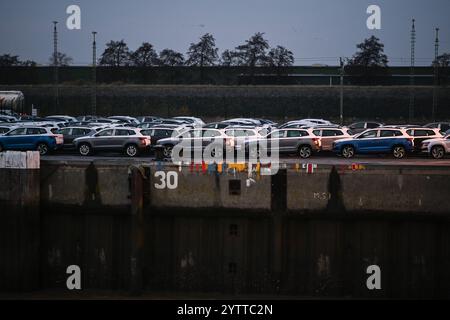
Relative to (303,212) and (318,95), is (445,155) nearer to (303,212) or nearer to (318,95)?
(303,212)

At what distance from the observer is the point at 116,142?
1281 inches

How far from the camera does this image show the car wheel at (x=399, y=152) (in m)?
31.5

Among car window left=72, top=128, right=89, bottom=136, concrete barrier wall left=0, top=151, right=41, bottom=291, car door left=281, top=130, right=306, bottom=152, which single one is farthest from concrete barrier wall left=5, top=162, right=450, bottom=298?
car window left=72, top=128, right=89, bottom=136

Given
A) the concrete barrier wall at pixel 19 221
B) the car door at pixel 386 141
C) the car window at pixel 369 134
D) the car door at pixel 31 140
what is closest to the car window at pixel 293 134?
the car window at pixel 369 134

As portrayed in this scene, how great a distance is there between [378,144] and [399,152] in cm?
93

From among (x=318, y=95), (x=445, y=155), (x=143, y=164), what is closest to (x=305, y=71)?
(x=318, y=95)

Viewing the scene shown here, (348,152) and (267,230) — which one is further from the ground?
(348,152)

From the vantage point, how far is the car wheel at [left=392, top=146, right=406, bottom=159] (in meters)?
31.5

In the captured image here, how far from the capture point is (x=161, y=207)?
15758 mm

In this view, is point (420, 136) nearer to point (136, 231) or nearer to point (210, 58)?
point (136, 231)

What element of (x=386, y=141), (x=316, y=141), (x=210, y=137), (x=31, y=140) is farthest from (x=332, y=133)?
(x=31, y=140)

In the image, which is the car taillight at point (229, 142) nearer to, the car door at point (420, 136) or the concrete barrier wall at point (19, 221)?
the car door at point (420, 136)

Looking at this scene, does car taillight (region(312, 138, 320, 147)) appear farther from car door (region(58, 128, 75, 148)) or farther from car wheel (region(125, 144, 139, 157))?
car door (region(58, 128, 75, 148))
